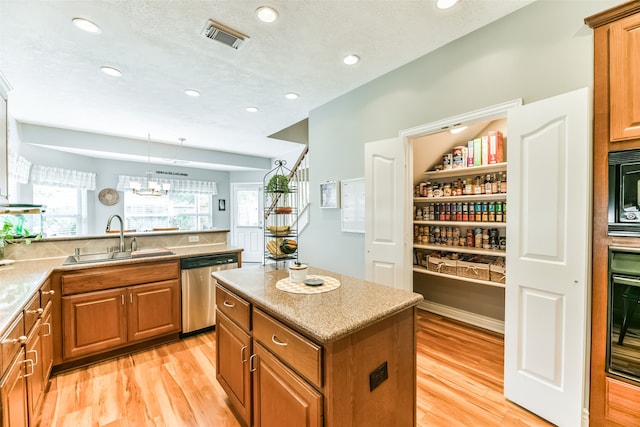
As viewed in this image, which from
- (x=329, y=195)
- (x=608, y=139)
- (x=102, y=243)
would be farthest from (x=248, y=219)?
(x=608, y=139)

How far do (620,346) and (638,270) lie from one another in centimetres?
43

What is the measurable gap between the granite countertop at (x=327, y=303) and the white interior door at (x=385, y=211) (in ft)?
3.54

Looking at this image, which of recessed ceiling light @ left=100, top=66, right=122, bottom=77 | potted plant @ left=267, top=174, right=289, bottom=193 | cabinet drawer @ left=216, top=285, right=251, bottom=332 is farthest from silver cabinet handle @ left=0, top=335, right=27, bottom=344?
recessed ceiling light @ left=100, top=66, right=122, bottom=77

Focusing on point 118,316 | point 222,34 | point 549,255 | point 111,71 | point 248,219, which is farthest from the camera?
point 248,219

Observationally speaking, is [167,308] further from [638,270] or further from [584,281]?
[638,270]

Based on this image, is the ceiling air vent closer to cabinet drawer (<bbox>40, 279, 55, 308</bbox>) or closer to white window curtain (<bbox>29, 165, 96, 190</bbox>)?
cabinet drawer (<bbox>40, 279, 55, 308</bbox>)

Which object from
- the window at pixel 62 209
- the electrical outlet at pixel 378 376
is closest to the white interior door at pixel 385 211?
the electrical outlet at pixel 378 376

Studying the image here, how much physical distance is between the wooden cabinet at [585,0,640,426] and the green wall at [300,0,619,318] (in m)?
0.20

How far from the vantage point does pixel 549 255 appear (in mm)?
1679

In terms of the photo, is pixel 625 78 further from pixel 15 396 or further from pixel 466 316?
pixel 15 396

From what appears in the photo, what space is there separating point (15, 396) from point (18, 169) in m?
4.28

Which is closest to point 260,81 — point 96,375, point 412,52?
point 412,52

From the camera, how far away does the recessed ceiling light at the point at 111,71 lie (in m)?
2.66

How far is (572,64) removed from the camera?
5.63 ft
